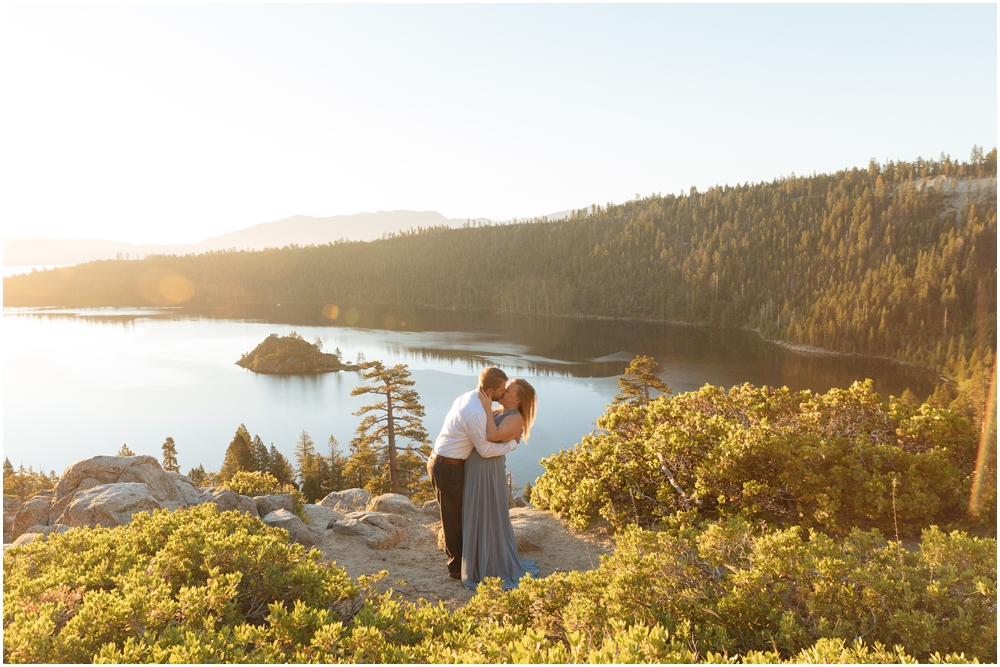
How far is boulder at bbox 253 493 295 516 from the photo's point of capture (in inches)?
353

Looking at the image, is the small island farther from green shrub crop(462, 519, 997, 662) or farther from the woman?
green shrub crop(462, 519, 997, 662)

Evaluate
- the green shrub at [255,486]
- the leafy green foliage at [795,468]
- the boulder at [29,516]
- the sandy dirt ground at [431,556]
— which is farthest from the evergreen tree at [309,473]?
the leafy green foliage at [795,468]

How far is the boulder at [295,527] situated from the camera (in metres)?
7.71

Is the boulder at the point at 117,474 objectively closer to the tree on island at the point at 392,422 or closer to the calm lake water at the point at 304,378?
the tree on island at the point at 392,422

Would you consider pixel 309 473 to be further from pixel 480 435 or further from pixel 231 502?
pixel 480 435

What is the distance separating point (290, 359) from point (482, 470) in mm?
72882

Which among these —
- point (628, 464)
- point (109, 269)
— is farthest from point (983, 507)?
point (109, 269)

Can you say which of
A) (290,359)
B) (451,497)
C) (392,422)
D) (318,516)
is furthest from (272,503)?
(290,359)

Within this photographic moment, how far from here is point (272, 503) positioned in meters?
9.16

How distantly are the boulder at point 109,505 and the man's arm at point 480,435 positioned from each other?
4774 millimetres

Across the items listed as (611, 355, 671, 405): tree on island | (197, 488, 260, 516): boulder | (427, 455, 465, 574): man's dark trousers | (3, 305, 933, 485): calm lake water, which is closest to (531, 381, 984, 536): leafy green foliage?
(427, 455, 465, 574): man's dark trousers

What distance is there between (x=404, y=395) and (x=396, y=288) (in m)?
145

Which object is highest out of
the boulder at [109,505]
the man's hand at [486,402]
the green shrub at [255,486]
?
the man's hand at [486,402]

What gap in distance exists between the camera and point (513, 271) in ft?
543
